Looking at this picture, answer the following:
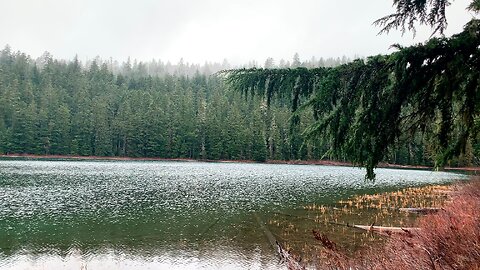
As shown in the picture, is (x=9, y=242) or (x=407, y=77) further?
(x=9, y=242)

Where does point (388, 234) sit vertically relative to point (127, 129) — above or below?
below

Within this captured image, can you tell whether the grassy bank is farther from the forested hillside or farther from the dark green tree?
the forested hillside

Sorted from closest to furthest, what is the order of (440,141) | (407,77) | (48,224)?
(407,77) < (440,141) < (48,224)

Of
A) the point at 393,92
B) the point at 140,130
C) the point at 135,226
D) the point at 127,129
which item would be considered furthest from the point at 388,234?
the point at 127,129

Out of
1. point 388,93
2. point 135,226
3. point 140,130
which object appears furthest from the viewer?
point 140,130

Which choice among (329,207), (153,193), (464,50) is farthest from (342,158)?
(153,193)

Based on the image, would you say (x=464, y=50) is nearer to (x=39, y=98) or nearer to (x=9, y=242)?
(x=9, y=242)

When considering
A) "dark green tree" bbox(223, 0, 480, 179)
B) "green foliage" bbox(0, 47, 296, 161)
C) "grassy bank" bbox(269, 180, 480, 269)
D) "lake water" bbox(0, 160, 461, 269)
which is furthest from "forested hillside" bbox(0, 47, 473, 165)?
"dark green tree" bbox(223, 0, 480, 179)

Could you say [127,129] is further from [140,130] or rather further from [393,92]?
[393,92]

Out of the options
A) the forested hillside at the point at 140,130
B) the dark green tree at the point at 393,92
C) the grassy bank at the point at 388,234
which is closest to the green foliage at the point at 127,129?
the forested hillside at the point at 140,130

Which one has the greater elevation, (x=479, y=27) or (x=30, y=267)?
(x=479, y=27)

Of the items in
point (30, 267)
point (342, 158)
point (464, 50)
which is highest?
point (464, 50)

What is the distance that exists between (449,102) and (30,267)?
1442cm

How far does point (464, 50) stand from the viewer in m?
6.45
